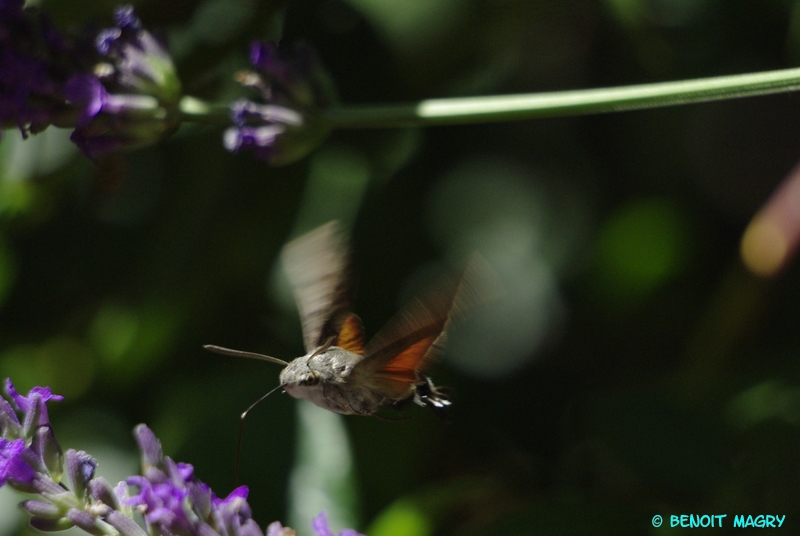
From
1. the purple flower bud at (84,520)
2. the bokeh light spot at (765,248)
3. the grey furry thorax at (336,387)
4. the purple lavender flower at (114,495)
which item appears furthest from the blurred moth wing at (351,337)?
the bokeh light spot at (765,248)

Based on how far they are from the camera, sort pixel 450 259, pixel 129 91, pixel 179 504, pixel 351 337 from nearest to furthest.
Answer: pixel 179 504
pixel 351 337
pixel 129 91
pixel 450 259

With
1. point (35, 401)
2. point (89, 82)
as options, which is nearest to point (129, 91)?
point (89, 82)

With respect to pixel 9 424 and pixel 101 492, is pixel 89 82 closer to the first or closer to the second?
pixel 9 424

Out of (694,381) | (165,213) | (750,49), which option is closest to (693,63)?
(750,49)

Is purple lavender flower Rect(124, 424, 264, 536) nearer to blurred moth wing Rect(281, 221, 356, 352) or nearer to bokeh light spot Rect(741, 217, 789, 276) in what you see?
blurred moth wing Rect(281, 221, 356, 352)

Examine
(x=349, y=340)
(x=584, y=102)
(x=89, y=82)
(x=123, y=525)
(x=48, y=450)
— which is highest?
(x=89, y=82)
